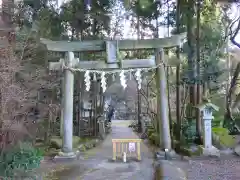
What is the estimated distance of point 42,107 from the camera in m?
9.82

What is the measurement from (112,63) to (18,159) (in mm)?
4320

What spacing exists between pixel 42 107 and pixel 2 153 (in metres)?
4.29

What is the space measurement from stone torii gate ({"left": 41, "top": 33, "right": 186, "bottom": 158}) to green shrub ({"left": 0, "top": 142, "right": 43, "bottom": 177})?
3025 mm

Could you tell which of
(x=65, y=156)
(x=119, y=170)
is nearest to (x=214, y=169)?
(x=119, y=170)

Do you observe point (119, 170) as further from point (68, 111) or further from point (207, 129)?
point (207, 129)

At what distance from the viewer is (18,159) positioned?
564cm

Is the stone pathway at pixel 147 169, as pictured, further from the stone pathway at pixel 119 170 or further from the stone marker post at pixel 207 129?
the stone marker post at pixel 207 129

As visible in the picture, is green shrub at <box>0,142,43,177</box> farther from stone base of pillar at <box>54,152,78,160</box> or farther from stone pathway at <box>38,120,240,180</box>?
stone base of pillar at <box>54,152,78,160</box>

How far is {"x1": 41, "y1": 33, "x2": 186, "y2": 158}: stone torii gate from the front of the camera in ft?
29.0

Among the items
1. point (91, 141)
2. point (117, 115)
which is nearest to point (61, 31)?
point (91, 141)

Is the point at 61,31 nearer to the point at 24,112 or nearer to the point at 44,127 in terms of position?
the point at 44,127

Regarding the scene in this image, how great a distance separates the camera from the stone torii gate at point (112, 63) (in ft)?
29.0

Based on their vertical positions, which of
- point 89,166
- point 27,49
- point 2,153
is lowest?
point 89,166

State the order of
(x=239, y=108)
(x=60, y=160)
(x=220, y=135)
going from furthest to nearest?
1. (x=239, y=108)
2. (x=220, y=135)
3. (x=60, y=160)
